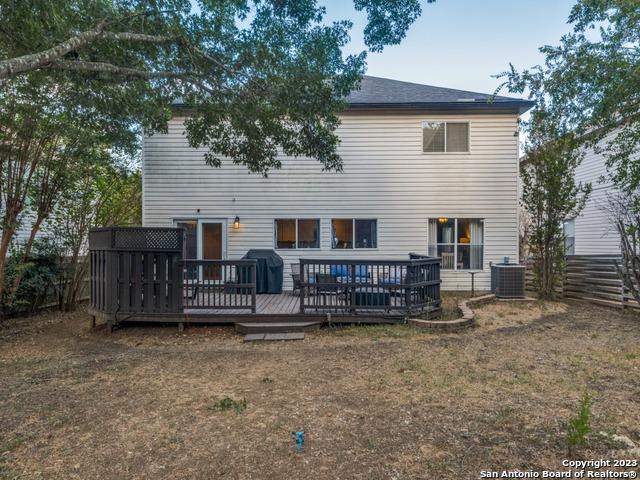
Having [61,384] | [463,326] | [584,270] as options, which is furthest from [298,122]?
[584,270]

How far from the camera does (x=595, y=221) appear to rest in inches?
509

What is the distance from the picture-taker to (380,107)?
33.5 feet

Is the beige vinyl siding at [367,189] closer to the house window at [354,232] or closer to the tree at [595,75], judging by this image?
the house window at [354,232]

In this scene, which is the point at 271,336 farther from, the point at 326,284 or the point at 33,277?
the point at 33,277

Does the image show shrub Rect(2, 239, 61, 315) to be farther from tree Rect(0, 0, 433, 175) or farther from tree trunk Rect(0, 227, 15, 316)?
tree Rect(0, 0, 433, 175)

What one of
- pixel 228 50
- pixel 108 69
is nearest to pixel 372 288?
pixel 228 50

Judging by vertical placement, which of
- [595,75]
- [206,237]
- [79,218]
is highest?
[595,75]

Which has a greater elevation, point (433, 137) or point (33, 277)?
point (433, 137)

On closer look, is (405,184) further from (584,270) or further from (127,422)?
(127,422)

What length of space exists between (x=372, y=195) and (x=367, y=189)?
239 millimetres

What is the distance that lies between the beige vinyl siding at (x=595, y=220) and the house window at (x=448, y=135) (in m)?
5.56

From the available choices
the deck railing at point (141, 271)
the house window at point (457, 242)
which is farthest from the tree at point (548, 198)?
the deck railing at point (141, 271)

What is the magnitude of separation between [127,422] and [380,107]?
973 cm

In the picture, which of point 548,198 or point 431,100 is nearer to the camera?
point 548,198
